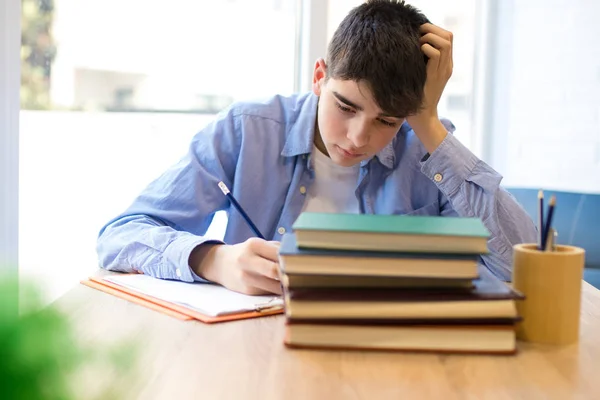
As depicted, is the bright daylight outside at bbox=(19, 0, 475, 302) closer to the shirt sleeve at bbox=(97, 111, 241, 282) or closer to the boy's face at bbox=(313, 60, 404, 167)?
the shirt sleeve at bbox=(97, 111, 241, 282)

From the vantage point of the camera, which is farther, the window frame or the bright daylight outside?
the bright daylight outside

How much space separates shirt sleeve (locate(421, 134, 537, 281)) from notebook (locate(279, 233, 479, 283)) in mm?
568

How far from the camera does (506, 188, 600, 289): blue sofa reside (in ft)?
5.79

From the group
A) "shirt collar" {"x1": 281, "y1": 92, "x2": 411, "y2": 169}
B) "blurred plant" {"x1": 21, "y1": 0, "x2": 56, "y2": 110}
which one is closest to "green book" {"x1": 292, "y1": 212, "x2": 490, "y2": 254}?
"shirt collar" {"x1": 281, "y1": 92, "x2": 411, "y2": 169}

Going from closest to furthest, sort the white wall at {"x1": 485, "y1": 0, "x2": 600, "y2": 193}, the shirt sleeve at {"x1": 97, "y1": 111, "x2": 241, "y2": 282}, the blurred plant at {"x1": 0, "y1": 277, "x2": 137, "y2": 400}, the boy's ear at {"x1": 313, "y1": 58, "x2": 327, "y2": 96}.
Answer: the blurred plant at {"x1": 0, "y1": 277, "x2": 137, "y2": 400} < the shirt sleeve at {"x1": 97, "y1": 111, "x2": 241, "y2": 282} < the boy's ear at {"x1": 313, "y1": 58, "x2": 327, "y2": 96} < the white wall at {"x1": 485, "y1": 0, "x2": 600, "y2": 193}

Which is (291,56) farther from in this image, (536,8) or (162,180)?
(162,180)

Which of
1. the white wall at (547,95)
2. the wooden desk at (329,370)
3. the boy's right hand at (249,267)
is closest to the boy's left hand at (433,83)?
the boy's right hand at (249,267)

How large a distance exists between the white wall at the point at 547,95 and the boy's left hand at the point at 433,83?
3.66 ft

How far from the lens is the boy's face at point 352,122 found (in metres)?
1.25

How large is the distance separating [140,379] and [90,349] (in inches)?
0.7

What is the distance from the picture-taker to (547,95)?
245 cm

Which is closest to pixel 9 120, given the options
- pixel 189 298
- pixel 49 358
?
pixel 189 298

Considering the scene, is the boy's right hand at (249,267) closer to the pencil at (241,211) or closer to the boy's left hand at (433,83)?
the pencil at (241,211)

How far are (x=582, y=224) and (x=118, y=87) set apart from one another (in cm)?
149
